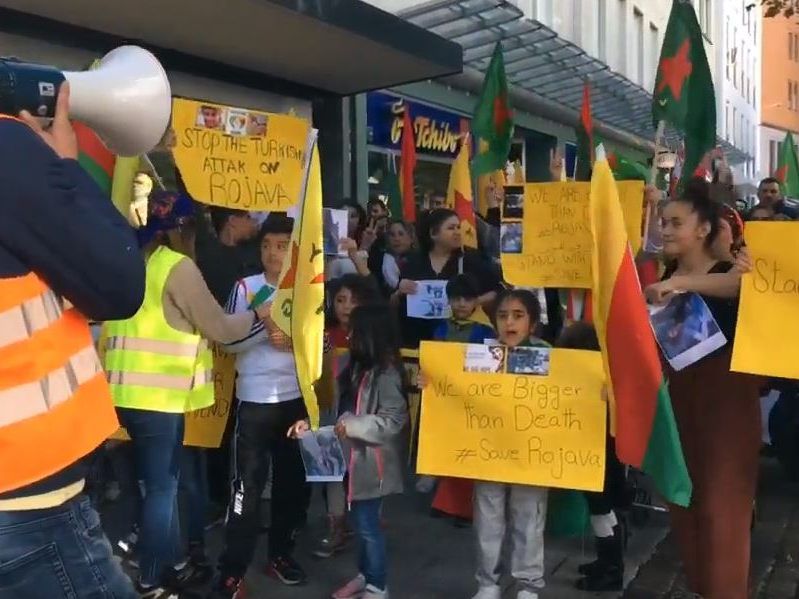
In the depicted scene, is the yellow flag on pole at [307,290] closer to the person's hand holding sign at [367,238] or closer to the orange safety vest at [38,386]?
the orange safety vest at [38,386]

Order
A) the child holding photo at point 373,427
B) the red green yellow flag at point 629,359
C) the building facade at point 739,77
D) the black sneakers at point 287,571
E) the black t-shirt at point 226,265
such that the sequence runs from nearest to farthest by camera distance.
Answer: the red green yellow flag at point 629,359, the child holding photo at point 373,427, the black sneakers at point 287,571, the black t-shirt at point 226,265, the building facade at point 739,77

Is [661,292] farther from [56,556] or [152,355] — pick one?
[56,556]

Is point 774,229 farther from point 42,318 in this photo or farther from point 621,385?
point 42,318

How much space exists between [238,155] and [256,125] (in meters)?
0.18

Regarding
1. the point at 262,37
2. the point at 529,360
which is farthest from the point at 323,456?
the point at 262,37

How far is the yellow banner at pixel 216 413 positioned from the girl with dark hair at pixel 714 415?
210cm

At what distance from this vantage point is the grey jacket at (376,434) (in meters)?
3.90

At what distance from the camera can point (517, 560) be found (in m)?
3.89

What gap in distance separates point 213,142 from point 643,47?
23.2 metres

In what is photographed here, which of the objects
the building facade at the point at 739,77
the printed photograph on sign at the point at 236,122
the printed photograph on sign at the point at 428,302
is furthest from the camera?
the building facade at the point at 739,77

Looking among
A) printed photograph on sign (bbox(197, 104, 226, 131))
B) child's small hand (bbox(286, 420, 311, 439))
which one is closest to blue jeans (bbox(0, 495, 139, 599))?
child's small hand (bbox(286, 420, 311, 439))

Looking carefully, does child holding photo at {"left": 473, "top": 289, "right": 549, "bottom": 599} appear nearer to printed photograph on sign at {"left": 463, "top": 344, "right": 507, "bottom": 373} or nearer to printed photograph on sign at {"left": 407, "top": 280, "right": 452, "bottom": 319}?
printed photograph on sign at {"left": 463, "top": 344, "right": 507, "bottom": 373}

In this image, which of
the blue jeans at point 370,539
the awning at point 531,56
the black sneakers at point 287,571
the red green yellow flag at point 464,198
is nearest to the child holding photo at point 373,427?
the blue jeans at point 370,539

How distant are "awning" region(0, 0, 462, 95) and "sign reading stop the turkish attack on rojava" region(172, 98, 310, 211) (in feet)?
7.48
